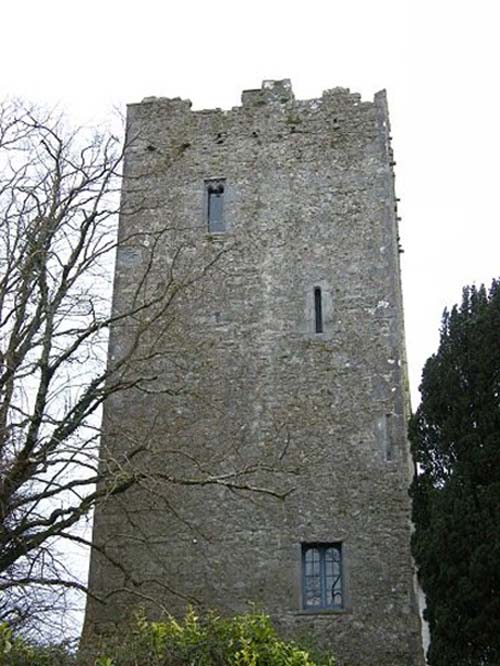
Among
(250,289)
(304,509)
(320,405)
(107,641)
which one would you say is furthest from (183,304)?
(107,641)

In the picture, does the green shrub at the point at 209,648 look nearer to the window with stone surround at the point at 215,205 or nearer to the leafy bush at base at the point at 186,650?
the leafy bush at base at the point at 186,650

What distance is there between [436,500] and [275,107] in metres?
8.58

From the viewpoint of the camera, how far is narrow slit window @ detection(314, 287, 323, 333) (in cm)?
1817

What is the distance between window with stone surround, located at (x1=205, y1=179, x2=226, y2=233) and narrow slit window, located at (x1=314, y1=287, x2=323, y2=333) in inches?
82.8

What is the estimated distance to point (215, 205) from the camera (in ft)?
64.2

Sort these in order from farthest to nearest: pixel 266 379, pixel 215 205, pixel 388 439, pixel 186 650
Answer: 1. pixel 215 205
2. pixel 266 379
3. pixel 388 439
4. pixel 186 650

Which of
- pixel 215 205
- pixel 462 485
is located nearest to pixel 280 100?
pixel 215 205

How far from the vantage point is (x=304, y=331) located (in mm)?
18125

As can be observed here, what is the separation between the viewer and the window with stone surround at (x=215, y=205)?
63.5 ft

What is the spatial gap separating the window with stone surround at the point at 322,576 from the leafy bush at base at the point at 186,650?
11.8ft

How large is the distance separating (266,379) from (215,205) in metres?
3.57

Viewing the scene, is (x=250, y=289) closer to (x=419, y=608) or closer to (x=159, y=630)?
(x=419, y=608)

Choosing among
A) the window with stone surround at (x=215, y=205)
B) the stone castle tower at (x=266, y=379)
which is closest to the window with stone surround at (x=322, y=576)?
the stone castle tower at (x=266, y=379)

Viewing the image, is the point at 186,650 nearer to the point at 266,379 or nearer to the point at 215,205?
the point at 266,379
